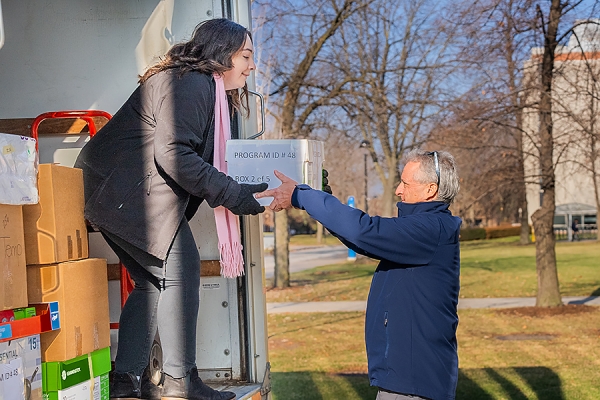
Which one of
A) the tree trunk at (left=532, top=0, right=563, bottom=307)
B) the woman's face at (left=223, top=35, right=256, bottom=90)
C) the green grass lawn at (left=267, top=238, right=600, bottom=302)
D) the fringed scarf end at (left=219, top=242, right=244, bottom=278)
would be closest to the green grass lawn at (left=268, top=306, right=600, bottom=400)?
the tree trunk at (left=532, top=0, right=563, bottom=307)

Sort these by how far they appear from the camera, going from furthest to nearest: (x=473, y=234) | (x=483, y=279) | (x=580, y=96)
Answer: (x=473, y=234), (x=483, y=279), (x=580, y=96)

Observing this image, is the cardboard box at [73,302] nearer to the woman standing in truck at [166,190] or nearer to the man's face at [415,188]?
the woman standing in truck at [166,190]

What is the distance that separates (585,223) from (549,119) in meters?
41.5

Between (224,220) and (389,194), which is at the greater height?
(389,194)

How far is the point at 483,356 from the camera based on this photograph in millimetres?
9438

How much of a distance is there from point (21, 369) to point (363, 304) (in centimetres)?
1294

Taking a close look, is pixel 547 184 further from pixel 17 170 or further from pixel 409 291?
pixel 17 170

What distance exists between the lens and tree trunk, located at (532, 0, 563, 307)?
11.6 m

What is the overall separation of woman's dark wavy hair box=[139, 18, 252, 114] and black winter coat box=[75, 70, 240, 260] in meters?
0.06

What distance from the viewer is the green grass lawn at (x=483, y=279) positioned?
54.9ft

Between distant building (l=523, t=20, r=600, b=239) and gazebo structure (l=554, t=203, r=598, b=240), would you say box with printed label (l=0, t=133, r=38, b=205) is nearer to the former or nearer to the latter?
distant building (l=523, t=20, r=600, b=239)

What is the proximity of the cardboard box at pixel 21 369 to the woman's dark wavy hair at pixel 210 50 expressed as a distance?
1.15m

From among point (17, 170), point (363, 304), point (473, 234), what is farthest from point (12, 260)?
point (473, 234)

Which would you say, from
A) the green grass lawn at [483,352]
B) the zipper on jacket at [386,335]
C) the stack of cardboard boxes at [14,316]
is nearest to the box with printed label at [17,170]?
the stack of cardboard boxes at [14,316]
